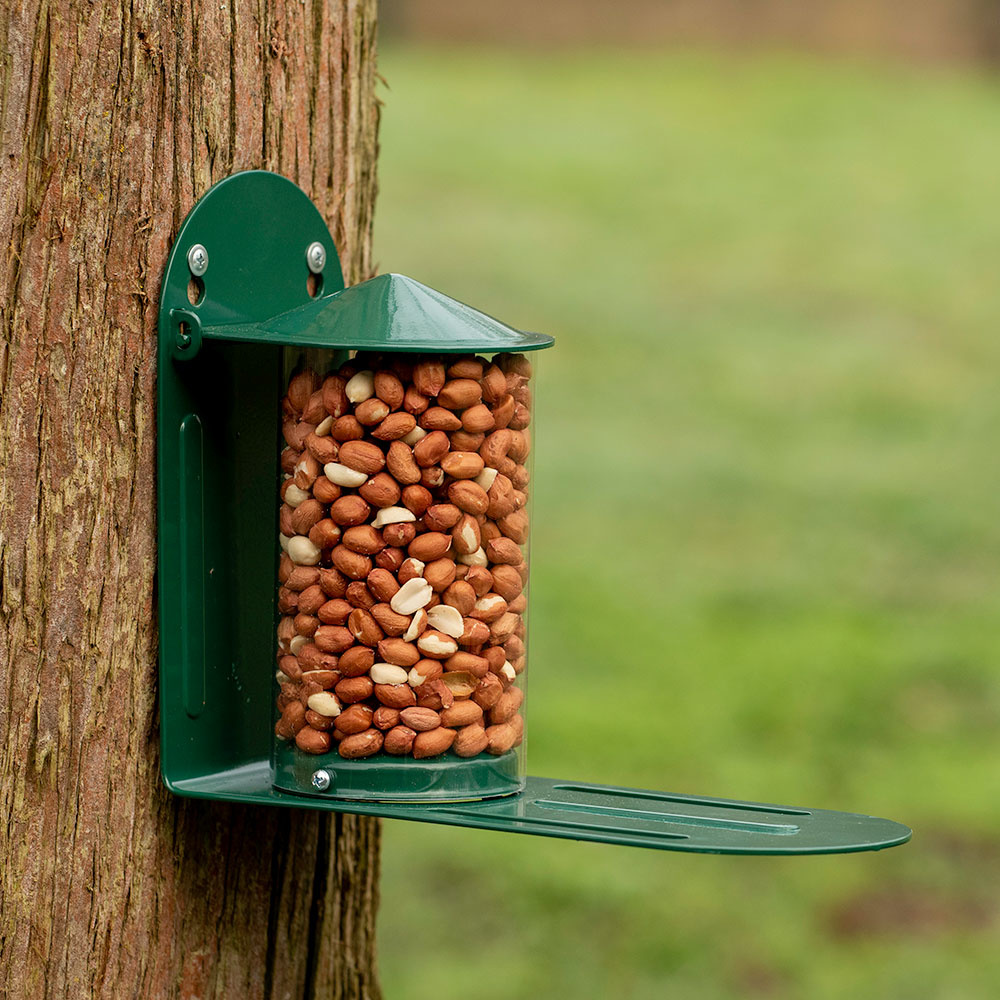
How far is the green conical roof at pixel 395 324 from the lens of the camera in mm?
1402

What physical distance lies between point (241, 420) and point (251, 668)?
0.87ft

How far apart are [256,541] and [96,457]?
234 millimetres

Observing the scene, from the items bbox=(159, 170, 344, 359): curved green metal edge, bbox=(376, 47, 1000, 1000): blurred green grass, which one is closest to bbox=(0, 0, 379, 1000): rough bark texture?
bbox=(159, 170, 344, 359): curved green metal edge

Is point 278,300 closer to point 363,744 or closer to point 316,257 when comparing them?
point 316,257

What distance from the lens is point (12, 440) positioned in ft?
4.54

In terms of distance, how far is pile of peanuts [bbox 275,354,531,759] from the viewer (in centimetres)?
145

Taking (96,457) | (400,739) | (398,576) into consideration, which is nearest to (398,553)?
(398,576)

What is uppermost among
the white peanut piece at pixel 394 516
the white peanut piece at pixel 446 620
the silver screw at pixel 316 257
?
the silver screw at pixel 316 257

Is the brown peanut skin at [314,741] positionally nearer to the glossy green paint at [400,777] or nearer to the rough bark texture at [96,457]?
the glossy green paint at [400,777]

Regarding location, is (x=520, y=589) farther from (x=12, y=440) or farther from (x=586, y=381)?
(x=586, y=381)

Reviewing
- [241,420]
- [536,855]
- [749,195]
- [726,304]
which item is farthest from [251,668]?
[749,195]

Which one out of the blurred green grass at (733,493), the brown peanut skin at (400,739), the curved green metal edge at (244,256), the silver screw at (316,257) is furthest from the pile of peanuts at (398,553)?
the blurred green grass at (733,493)

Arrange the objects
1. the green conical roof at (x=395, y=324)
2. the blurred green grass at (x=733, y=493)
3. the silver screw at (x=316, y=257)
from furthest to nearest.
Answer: the blurred green grass at (x=733, y=493), the silver screw at (x=316, y=257), the green conical roof at (x=395, y=324)

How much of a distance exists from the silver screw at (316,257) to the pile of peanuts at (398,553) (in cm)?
25
